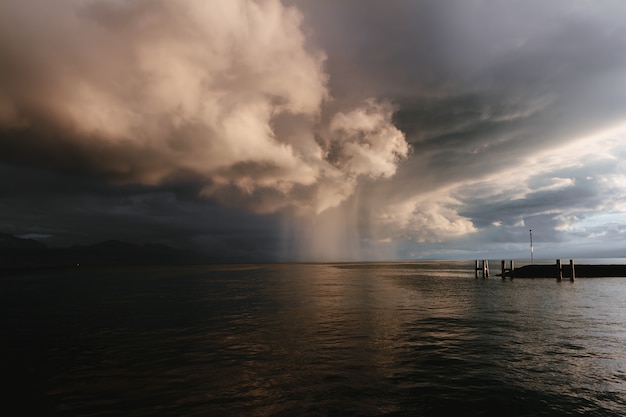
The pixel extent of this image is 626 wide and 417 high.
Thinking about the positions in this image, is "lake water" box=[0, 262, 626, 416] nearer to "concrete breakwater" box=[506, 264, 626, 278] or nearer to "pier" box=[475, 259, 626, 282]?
"pier" box=[475, 259, 626, 282]

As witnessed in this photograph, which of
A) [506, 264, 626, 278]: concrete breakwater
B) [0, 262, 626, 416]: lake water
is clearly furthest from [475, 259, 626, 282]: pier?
[0, 262, 626, 416]: lake water

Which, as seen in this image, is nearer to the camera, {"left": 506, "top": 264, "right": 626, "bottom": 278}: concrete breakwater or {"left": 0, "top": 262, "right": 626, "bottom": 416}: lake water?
{"left": 0, "top": 262, "right": 626, "bottom": 416}: lake water

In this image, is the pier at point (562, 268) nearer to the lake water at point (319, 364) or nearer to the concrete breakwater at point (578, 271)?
the concrete breakwater at point (578, 271)

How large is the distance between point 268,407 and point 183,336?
1461cm

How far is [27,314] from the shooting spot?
3678 centimetres

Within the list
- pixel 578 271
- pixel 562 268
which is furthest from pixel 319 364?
pixel 578 271

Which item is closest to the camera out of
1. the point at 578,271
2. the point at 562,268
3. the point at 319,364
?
the point at 319,364

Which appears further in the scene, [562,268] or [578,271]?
[578,271]

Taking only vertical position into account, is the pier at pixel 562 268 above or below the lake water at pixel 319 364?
above

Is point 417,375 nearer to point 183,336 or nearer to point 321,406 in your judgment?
point 321,406

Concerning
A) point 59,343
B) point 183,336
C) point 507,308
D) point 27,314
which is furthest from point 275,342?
point 27,314

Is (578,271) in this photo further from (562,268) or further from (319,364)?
(319,364)

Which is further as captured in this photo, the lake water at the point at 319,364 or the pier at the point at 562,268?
the pier at the point at 562,268

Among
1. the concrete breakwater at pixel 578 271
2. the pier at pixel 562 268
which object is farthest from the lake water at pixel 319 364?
the concrete breakwater at pixel 578 271
